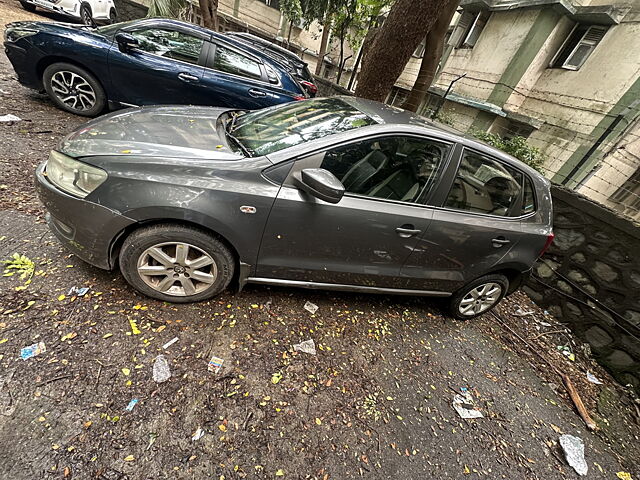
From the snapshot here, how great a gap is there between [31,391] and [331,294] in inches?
81.1

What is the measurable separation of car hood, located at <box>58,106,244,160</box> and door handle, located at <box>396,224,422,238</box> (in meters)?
1.24

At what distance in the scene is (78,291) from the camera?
78.3 inches

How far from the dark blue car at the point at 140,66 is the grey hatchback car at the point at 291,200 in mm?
1929

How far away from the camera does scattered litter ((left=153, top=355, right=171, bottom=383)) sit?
172cm

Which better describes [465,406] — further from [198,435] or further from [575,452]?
[198,435]

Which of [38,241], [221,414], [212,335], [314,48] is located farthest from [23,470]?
[314,48]

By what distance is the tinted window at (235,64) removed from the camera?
4148 millimetres

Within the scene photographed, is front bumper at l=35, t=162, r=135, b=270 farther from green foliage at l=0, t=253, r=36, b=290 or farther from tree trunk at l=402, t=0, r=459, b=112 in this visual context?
tree trunk at l=402, t=0, r=459, b=112

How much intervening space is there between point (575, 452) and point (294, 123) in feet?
10.9

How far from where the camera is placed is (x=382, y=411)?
1.98 meters

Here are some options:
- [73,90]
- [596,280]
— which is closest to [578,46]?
[596,280]

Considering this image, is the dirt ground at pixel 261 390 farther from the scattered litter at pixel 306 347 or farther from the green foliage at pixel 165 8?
the green foliage at pixel 165 8

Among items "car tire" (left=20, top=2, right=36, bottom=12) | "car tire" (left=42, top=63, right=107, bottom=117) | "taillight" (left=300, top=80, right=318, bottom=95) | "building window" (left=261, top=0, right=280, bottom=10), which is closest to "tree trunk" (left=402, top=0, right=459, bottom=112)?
"taillight" (left=300, top=80, right=318, bottom=95)

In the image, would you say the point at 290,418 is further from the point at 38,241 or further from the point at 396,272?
the point at 38,241
